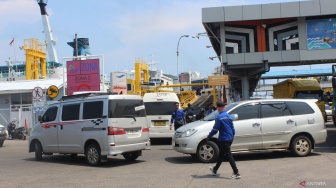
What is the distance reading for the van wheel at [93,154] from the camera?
11219 millimetres

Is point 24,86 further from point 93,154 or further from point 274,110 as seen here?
point 274,110

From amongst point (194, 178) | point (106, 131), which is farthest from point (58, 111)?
point (194, 178)

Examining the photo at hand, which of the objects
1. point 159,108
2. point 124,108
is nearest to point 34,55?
point 159,108

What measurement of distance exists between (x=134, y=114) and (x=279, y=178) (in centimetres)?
492

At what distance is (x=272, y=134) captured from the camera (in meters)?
11.4

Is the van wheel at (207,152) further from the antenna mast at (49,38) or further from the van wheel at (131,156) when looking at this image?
the antenna mast at (49,38)

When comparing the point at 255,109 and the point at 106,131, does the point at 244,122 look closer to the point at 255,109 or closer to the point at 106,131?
the point at 255,109

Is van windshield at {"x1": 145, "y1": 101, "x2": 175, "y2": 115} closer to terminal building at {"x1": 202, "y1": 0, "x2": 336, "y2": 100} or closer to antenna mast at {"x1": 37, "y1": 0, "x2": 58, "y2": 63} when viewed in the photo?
terminal building at {"x1": 202, "y1": 0, "x2": 336, "y2": 100}

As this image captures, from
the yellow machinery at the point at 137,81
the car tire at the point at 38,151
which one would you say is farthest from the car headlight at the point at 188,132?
the yellow machinery at the point at 137,81

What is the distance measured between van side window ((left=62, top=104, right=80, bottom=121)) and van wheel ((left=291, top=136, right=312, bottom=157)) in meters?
6.70

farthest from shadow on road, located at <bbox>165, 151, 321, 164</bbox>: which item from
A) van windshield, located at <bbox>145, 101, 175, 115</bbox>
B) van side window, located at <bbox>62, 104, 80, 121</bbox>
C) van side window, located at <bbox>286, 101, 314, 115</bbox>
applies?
van windshield, located at <bbox>145, 101, 175, 115</bbox>

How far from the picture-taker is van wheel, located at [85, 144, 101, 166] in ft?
36.8

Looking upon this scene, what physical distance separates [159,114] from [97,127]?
6025mm

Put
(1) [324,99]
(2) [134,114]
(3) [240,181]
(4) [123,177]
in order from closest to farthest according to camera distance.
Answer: (3) [240,181], (4) [123,177], (2) [134,114], (1) [324,99]
